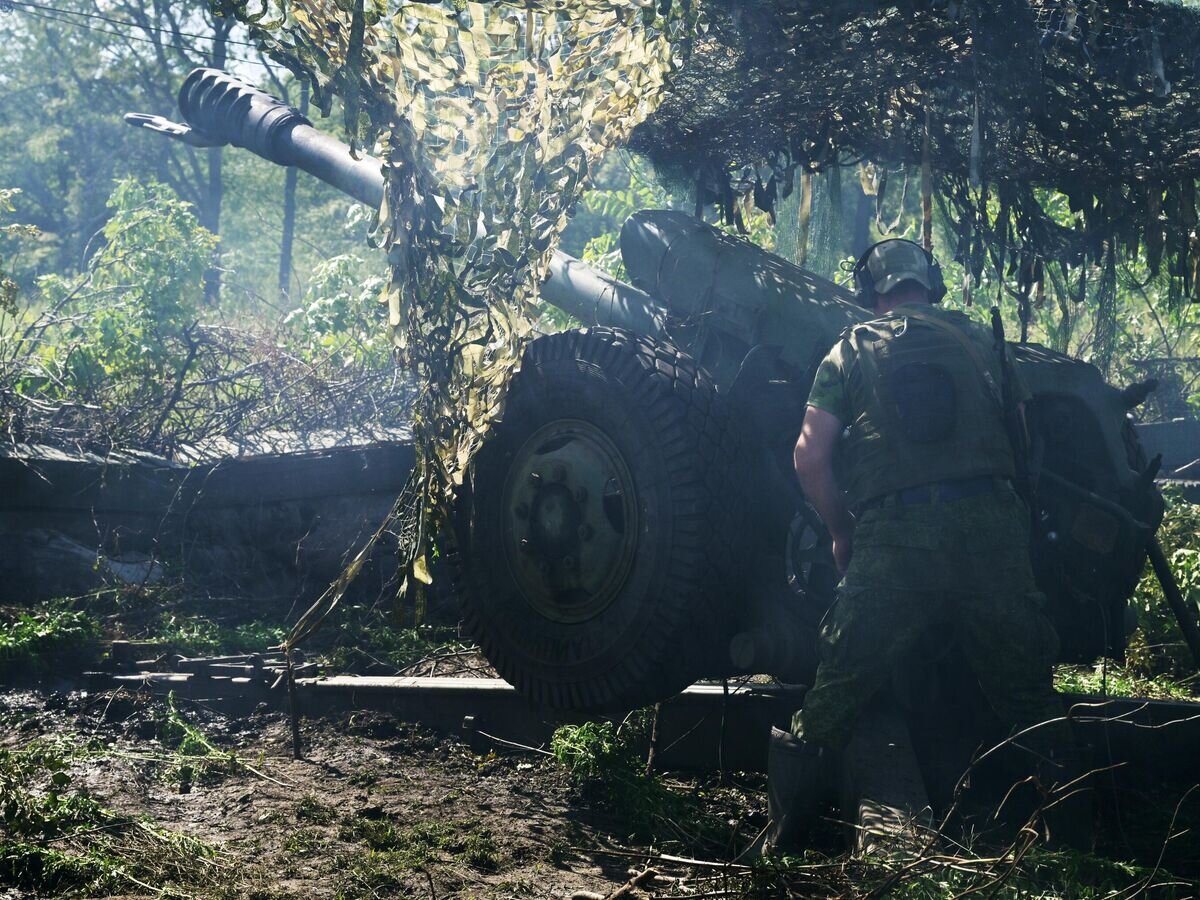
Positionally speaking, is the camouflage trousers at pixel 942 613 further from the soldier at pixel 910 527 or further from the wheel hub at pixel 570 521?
the wheel hub at pixel 570 521

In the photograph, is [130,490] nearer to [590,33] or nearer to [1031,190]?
[590,33]

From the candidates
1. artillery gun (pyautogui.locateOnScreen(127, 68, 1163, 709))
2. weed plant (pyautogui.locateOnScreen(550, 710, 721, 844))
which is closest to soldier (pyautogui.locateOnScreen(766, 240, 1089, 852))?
artillery gun (pyautogui.locateOnScreen(127, 68, 1163, 709))

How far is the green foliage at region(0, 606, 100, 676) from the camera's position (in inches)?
239

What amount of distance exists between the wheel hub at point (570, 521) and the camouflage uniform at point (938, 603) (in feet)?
2.43

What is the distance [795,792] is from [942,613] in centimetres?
68

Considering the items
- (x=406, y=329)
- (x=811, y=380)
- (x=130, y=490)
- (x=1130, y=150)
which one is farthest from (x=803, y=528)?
(x=130, y=490)

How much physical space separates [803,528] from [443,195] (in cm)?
166

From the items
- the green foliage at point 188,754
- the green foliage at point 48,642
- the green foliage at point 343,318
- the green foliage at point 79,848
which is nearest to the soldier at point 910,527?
the green foliage at point 79,848

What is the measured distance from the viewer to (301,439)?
8.99 meters

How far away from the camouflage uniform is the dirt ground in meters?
0.60

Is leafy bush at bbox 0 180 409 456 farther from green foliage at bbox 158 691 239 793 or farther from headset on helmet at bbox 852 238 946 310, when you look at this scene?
headset on helmet at bbox 852 238 946 310

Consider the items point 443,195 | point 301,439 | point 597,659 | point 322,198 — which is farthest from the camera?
point 322,198

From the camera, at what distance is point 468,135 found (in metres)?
4.38

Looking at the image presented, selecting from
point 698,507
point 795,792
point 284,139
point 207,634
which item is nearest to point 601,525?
point 698,507
